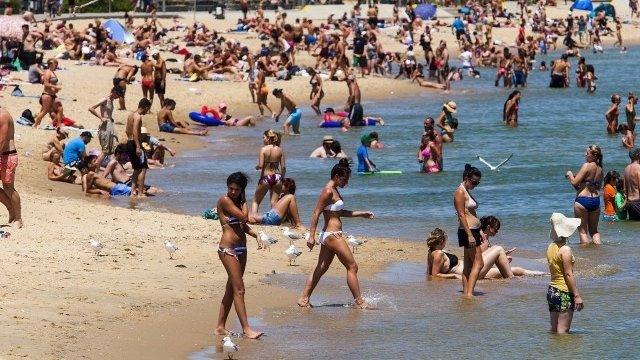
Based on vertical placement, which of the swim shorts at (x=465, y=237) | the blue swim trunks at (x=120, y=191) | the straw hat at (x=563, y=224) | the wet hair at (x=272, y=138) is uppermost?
the straw hat at (x=563, y=224)

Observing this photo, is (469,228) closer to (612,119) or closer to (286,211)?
(286,211)

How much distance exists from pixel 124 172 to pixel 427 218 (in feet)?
16.7

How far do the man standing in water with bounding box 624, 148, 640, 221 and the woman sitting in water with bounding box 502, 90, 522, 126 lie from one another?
13.7 meters

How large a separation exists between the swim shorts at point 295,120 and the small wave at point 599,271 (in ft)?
47.0

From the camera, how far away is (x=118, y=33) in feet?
141

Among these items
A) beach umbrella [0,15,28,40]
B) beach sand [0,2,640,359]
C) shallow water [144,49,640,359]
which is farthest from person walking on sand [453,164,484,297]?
beach umbrella [0,15,28,40]

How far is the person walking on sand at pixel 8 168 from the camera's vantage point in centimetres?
1409

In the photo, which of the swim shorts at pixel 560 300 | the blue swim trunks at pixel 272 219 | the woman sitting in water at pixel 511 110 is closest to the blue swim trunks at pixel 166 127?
the woman sitting in water at pixel 511 110

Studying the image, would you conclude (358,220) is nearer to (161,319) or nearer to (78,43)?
(161,319)

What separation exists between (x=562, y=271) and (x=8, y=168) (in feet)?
21.3

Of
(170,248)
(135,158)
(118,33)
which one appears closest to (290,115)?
(135,158)

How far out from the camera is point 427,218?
1864 cm

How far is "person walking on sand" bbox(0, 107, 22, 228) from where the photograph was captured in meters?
14.1

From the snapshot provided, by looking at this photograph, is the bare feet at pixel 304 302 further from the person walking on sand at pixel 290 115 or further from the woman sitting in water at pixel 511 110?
the woman sitting in water at pixel 511 110
